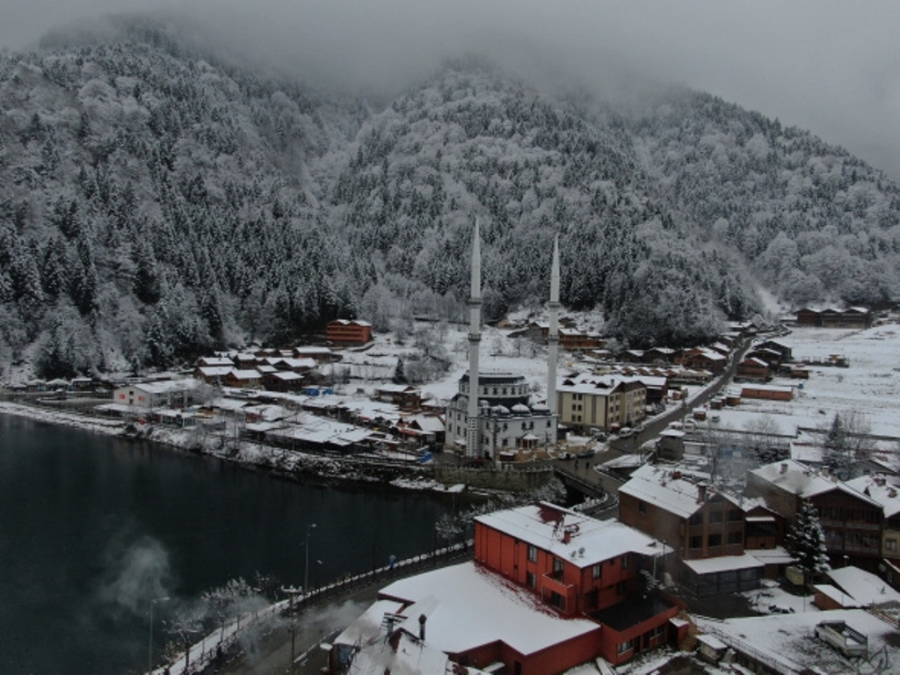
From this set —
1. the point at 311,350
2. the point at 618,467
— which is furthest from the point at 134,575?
the point at 311,350

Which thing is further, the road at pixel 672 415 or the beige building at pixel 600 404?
the beige building at pixel 600 404

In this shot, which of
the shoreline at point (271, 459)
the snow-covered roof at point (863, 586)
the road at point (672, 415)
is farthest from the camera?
the road at point (672, 415)

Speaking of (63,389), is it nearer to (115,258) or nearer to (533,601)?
(115,258)

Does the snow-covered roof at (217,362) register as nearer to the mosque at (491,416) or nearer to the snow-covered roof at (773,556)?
the mosque at (491,416)

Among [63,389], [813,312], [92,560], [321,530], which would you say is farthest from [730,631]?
[813,312]

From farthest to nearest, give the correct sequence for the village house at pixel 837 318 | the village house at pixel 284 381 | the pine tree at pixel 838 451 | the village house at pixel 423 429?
the village house at pixel 837 318
the village house at pixel 284 381
the village house at pixel 423 429
the pine tree at pixel 838 451

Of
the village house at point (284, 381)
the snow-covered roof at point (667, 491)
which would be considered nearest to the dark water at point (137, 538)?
the snow-covered roof at point (667, 491)

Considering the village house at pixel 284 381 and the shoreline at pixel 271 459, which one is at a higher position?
the village house at pixel 284 381
